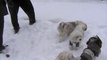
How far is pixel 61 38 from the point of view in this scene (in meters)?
6.25

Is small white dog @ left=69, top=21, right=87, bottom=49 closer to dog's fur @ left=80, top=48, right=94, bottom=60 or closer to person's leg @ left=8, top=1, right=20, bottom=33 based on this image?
dog's fur @ left=80, top=48, right=94, bottom=60

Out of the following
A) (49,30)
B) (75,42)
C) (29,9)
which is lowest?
(49,30)

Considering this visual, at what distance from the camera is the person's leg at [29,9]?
656 cm

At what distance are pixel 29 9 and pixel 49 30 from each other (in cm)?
58

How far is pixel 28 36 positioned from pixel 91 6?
6.26 feet

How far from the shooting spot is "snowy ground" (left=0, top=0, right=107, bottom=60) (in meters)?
6.08

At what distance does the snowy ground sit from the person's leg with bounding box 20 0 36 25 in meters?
0.12

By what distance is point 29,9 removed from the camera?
263 inches

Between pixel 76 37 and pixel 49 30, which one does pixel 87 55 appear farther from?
pixel 49 30

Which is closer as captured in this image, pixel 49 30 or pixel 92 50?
pixel 92 50

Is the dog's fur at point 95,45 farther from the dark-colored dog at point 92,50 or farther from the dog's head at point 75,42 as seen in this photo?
the dog's head at point 75,42

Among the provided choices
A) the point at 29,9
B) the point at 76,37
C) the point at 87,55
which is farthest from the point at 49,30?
the point at 87,55

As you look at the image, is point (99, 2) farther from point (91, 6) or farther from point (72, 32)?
point (72, 32)

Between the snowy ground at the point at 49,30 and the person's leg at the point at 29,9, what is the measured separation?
0.12 meters
